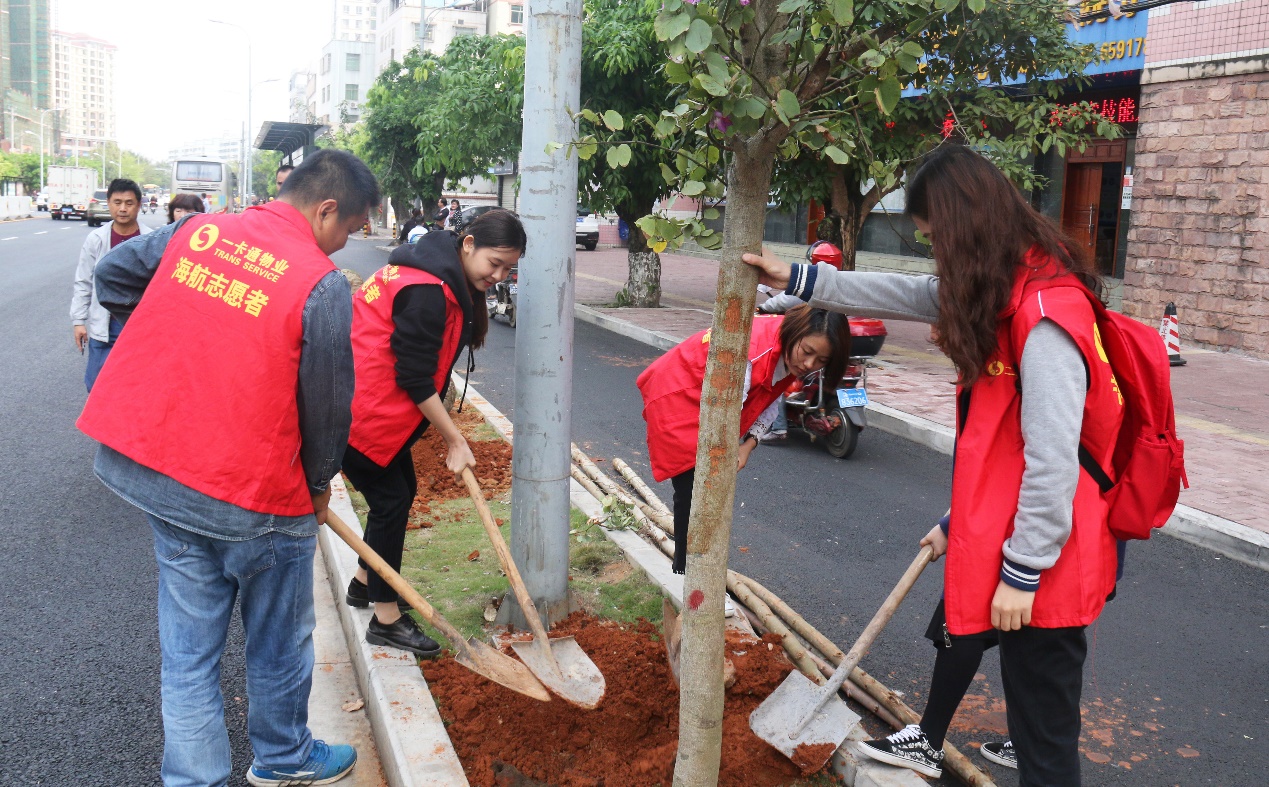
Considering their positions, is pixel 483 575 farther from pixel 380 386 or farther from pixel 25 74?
pixel 25 74

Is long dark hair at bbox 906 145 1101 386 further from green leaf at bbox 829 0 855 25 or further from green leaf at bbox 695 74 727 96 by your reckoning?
green leaf at bbox 695 74 727 96

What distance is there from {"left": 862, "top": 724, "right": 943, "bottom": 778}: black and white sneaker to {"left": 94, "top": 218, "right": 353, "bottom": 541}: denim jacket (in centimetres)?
174

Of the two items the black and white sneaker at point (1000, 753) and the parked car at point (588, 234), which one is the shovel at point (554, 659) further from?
the parked car at point (588, 234)

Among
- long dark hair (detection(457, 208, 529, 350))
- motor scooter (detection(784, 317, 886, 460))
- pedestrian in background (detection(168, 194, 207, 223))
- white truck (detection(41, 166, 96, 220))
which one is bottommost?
motor scooter (detection(784, 317, 886, 460))

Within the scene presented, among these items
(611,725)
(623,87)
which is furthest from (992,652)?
(623,87)

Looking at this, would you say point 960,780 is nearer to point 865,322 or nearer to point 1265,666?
point 1265,666

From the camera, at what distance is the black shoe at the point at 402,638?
11.9ft

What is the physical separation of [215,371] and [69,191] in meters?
63.1

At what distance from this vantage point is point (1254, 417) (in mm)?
8789

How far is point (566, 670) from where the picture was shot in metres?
3.34

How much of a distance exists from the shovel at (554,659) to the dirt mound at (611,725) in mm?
74

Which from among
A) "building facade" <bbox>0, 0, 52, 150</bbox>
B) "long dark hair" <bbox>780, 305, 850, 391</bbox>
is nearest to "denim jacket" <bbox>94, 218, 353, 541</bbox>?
"long dark hair" <bbox>780, 305, 850, 391</bbox>

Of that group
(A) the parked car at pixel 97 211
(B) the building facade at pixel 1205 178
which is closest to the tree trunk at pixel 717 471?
(B) the building facade at pixel 1205 178

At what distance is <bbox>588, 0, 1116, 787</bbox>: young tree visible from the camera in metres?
2.06
